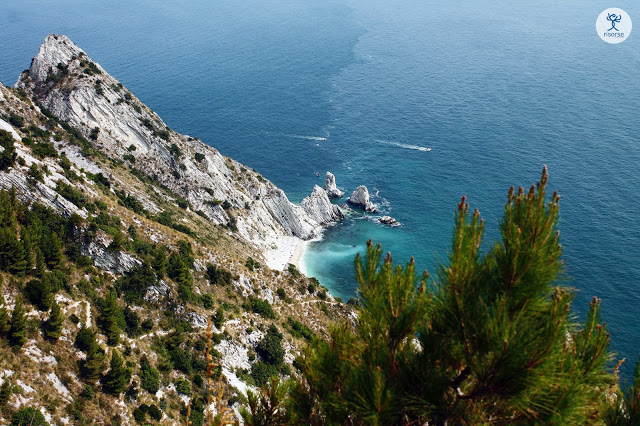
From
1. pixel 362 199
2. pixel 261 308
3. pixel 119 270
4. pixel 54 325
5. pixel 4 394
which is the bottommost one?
pixel 4 394

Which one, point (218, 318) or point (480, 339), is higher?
point (218, 318)

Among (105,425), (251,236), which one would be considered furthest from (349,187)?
(105,425)

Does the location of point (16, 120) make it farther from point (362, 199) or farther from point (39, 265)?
point (362, 199)

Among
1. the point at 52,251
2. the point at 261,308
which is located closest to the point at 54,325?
the point at 52,251

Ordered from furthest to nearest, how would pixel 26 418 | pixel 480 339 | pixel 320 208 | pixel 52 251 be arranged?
pixel 320 208 → pixel 52 251 → pixel 26 418 → pixel 480 339

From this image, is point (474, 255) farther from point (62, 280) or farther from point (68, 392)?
point (62, 280)

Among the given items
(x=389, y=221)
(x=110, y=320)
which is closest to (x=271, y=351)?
(x=110, y=320)

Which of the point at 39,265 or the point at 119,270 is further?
the point at 119,270

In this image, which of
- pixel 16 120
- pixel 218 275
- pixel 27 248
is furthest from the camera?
pixel 16 120
